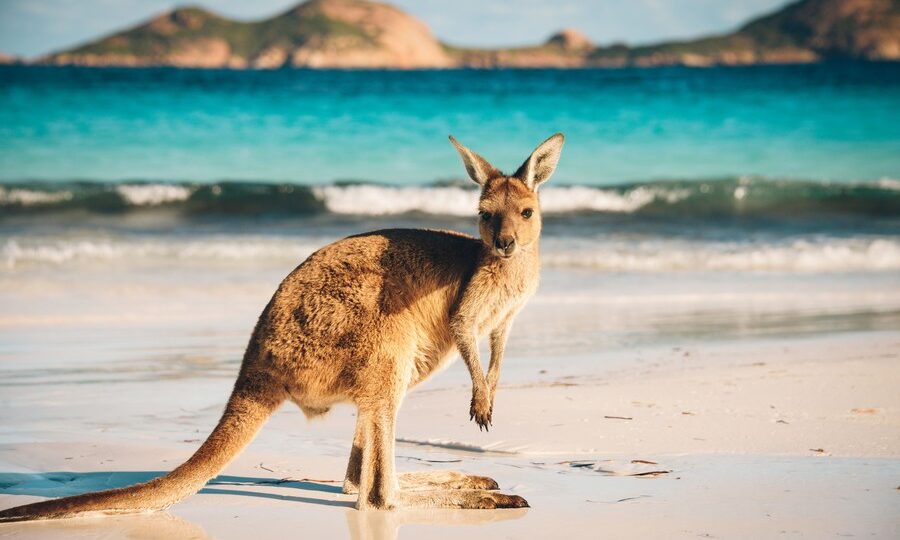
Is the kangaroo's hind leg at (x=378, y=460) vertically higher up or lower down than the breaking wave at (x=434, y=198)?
lower down

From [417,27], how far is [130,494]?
6631 cm

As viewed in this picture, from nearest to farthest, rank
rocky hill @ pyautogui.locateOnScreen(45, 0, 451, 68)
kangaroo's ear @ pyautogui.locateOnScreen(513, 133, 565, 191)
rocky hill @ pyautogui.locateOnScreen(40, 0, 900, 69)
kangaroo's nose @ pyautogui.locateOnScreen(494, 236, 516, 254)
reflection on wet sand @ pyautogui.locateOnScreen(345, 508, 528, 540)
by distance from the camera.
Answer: reflection on wet sand @ pyautogui.locateOnScreen(345, 508, 528, 540) < kangaroo's nose @ pyautogui.locateOnScreen(494, 236, 516, 254) < kangaroo's ear @ pyautogui.locateOnScreen(513, 133, 565, 191) < rocky hill @ pyautogui.locateOnScreen(40, 0, 900, 69) < rocky hill @ pyautogui.locateOnScreen(45, 0, 451, 68)

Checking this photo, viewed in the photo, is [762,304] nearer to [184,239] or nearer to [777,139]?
[184,239]

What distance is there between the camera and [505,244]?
151 inches

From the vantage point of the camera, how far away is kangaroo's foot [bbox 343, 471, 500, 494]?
3.86 m

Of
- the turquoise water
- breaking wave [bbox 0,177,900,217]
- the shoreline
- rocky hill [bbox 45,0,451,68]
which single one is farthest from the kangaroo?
rocky hill [bbox 45,0,451,68]

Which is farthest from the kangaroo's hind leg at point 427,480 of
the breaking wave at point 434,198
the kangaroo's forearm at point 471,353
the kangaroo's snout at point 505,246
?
the breaking wave at point 434,198

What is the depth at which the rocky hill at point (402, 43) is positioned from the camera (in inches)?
1962

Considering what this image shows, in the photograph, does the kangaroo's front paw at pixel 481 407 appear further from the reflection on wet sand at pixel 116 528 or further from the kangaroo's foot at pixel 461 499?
the reflection on wet sand at pixel 116 528

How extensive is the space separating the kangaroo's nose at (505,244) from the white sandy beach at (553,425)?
2.69 ft

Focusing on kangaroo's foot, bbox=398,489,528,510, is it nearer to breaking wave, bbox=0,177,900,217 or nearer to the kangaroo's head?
the kangaroo's head

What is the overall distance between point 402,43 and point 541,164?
65.1m

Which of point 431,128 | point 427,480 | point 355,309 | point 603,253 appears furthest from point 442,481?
point 431,128

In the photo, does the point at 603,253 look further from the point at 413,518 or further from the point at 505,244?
the point at 413,518
